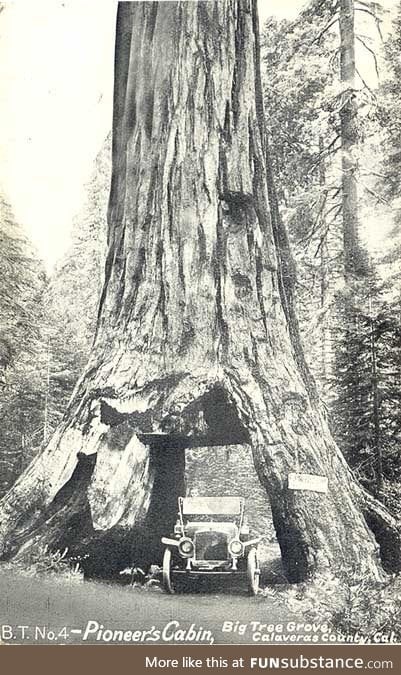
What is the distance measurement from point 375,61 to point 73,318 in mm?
2937

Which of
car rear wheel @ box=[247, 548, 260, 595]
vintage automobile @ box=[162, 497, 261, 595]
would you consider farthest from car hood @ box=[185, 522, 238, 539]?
car rear wheel @ box=[247, 548, 260, 595]

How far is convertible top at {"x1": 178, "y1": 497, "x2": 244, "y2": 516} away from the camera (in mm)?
6316

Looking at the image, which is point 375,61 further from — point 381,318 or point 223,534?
point 223,534

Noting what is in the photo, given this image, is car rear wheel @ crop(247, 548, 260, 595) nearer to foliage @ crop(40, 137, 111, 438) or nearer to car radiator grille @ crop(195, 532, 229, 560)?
car radiator grille @ crop(195, 532, 229, 560)

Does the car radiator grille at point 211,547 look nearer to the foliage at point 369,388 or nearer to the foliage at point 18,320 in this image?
the foliage at point 369,388

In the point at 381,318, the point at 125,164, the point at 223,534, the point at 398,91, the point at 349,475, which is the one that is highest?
the point at 398,91

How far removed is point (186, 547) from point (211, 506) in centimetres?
33

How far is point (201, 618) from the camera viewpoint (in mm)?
6312

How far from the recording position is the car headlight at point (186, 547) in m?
6.20

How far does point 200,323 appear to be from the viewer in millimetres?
6512

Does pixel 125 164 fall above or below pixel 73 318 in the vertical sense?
above

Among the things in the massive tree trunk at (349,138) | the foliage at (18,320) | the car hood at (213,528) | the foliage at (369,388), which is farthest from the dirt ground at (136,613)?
the massive tree trunk at (349,138)

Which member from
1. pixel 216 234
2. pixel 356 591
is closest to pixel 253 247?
pixel 216 234

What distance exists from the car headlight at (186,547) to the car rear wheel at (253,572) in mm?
391
